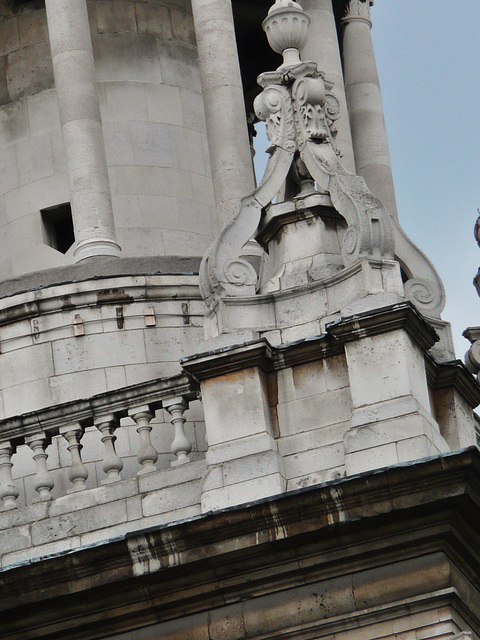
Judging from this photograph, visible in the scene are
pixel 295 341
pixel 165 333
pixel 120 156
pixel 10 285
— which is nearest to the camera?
pixel 295 341

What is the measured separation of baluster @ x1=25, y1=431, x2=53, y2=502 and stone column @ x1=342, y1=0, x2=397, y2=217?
41.9 feet

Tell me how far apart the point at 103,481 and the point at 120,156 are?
10.8 meters

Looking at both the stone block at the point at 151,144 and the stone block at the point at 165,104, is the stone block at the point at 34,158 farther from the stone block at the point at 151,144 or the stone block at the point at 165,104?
the stone block at the point at 165,104

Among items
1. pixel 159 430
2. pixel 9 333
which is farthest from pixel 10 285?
pixel 159 430

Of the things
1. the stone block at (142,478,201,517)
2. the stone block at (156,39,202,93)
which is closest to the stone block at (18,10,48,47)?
the stone block at (156,39,202,93)

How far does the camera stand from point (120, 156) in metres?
34.3

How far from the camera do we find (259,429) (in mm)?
23047

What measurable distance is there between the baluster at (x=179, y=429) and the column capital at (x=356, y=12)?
14989mm

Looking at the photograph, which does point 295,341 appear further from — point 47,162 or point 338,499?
point 47,162

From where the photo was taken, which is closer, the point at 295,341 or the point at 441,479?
the point at 441,479

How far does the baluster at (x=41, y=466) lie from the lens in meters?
24.2

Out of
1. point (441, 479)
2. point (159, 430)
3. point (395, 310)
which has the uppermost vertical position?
point (159, 430)

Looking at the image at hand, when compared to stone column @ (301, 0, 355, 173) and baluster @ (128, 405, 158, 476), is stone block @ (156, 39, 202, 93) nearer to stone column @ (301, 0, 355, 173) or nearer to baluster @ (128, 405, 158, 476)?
stone column @ (301, 0, 355, 173)

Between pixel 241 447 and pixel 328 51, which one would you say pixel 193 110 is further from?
pixel 241 447
